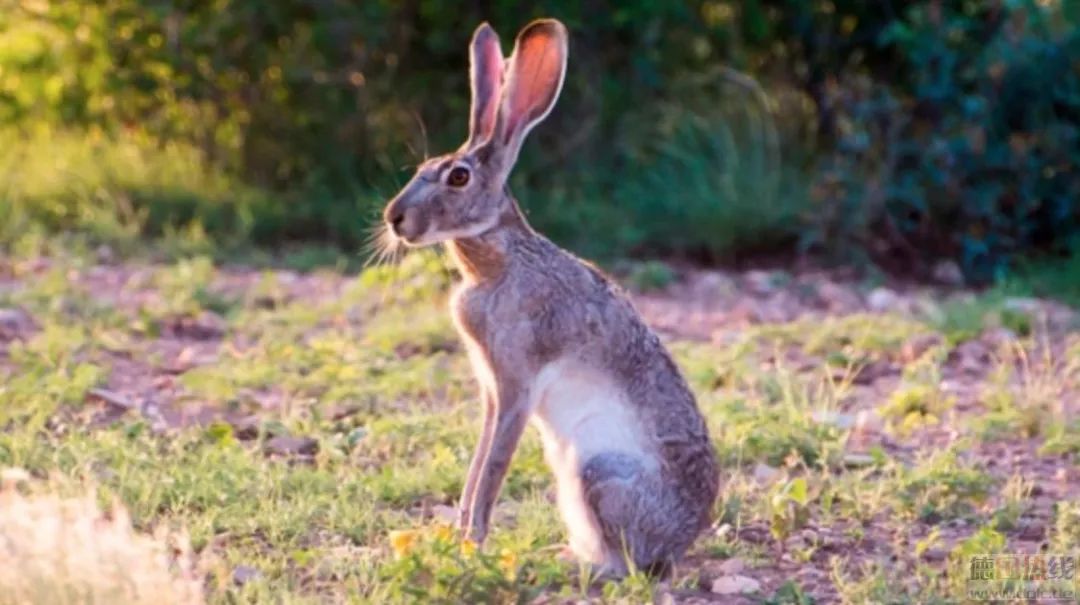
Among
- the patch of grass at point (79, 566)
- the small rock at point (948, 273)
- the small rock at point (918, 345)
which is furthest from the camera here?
the small rock at point (948, 273)

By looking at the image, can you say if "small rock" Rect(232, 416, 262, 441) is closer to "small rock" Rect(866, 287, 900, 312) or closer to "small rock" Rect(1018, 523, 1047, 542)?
"small rock" Rect(1018, 523, 1047, 542)

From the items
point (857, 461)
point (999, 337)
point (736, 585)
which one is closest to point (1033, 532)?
point (857, 461)

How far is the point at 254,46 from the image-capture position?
32.1ft

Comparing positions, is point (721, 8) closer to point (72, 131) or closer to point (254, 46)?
point (254, 46)

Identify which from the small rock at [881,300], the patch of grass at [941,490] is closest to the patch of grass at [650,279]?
the small rock at [881,300]

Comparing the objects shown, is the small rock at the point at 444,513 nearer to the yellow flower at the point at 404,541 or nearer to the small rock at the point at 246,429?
the yellow flower at the point at 404,541

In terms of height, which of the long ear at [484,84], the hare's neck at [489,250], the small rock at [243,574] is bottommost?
the small rock at [243,574]

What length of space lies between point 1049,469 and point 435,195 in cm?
226

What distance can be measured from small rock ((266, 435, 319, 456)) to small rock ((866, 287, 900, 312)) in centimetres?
323

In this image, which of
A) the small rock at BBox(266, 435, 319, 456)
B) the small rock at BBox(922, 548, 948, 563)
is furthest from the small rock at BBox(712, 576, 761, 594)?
the small rock at BBox(266, 435, 319, 456)

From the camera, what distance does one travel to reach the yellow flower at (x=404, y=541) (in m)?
4.14

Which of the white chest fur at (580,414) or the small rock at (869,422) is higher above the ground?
the white chest fur at (580,414)

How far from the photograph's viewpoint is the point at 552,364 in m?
4.59

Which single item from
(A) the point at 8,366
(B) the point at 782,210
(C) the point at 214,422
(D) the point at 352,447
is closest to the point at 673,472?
(D) the point at 352,447
